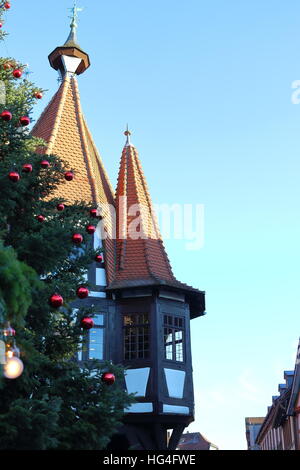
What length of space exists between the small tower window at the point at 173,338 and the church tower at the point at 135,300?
27mm

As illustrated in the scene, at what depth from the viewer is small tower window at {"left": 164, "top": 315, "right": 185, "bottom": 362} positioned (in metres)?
17.1

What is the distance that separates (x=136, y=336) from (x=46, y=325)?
7018 millimetres

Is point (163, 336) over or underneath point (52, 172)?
underneath

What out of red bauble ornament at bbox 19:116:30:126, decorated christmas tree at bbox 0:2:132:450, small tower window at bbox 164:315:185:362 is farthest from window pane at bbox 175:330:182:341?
red bauble ornament at bbox 19:116:30:126

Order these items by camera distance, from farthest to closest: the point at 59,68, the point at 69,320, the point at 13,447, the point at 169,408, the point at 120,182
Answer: the point at 59,68
the point at 120,182
the point at 169,408
the point at 69,320
the point at 13,447

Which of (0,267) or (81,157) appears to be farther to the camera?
(81,157)

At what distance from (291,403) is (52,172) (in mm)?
19270

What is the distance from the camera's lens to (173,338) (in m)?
17.4

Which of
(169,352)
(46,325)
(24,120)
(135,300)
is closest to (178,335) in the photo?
(169,352)

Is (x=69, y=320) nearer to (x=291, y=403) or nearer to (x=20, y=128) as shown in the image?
(x=20, y=128)

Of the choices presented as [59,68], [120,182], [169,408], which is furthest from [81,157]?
[169,408]

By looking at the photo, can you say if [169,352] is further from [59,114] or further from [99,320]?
[59,114]

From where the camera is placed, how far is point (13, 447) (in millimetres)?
8250
